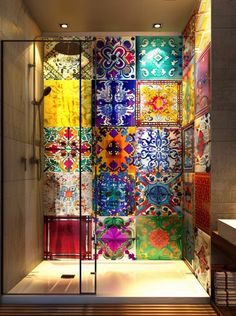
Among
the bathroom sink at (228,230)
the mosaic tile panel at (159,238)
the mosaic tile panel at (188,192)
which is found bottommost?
the mosaic tile panel at (159,238)

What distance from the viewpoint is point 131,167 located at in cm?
446

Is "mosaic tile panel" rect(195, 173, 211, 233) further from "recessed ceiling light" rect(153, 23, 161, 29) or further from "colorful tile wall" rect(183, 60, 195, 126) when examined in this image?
"recessed ceiling light" rect(153, 23, 161, 29)

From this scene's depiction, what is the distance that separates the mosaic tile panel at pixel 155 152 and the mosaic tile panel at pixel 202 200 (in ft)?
2.60

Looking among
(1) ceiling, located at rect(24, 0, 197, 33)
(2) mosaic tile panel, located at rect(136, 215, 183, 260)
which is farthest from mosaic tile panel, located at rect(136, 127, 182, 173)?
(1) ceiling, located at rect(24, 0, 197, 33)

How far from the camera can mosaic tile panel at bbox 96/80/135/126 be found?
4445mm

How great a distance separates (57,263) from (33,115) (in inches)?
51.7

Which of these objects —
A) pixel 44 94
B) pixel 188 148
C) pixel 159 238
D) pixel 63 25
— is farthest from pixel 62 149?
pixel 159 238

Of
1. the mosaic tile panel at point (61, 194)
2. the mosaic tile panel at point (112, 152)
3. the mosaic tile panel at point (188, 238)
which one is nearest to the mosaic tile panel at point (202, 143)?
the mosaic tile panel at point (188, 238)

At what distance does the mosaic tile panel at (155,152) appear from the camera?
446 centimetres

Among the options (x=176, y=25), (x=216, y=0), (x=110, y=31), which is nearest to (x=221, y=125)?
(x=216, y=0)

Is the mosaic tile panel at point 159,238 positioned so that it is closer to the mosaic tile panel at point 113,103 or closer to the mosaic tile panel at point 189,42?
the mosaic tile panel at point 113,103

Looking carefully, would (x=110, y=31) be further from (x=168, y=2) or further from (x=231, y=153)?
(x=231, y=153)

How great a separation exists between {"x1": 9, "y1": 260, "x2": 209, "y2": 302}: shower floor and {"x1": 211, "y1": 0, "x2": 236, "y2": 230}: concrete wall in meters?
0.68

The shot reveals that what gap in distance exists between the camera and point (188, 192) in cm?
415
